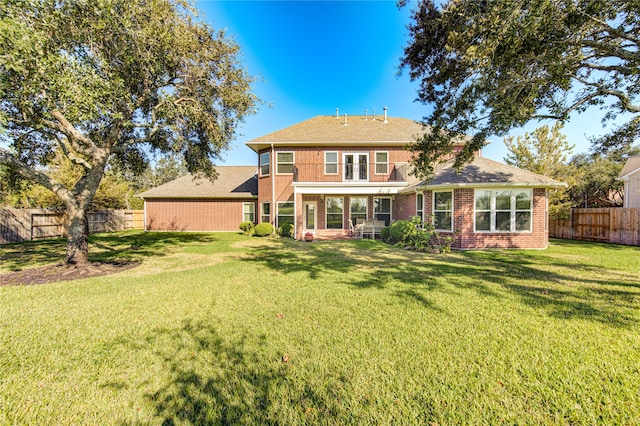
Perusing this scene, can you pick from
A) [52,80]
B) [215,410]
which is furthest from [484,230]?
[52,80]

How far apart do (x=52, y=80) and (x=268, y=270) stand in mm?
6081

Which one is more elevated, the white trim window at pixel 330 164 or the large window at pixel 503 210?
the white trim window at pixel 330 164

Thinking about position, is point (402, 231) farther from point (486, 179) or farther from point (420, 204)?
point (486, 179)

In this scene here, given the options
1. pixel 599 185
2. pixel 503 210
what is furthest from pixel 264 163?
pixel 599 185

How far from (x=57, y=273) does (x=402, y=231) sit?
11760mm

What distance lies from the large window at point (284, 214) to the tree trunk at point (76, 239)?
32.4ft

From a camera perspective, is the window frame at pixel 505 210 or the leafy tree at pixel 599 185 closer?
the window frame at pixel 505 210

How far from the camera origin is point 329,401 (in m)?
2.45

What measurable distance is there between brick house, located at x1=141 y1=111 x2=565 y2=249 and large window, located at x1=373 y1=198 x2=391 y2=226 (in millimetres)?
62

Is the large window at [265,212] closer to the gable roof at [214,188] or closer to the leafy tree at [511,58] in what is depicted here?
the gable roof at [214,188]

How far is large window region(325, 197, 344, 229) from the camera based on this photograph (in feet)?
54.7

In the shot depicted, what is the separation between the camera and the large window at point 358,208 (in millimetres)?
16609

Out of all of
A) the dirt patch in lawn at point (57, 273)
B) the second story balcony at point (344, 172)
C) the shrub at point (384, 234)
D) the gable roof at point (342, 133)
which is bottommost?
the dirt patch in lawn at point (57, 273)

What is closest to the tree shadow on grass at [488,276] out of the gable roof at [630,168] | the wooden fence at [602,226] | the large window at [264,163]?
the wooden fence at [602,226]
